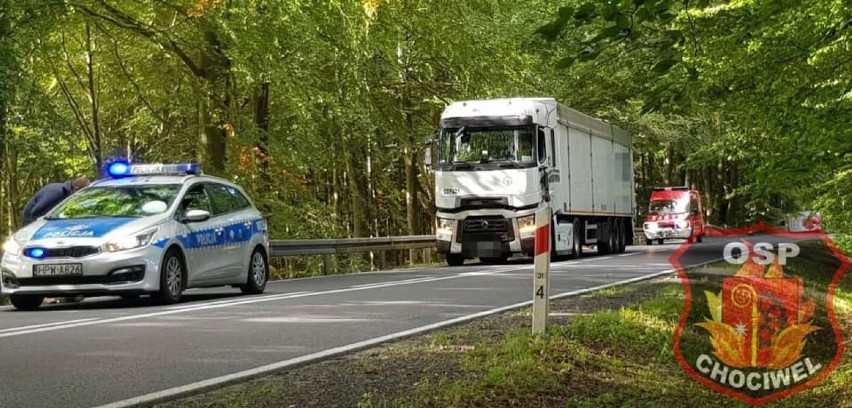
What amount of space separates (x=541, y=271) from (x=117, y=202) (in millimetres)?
6193

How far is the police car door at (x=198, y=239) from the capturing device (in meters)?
11.7

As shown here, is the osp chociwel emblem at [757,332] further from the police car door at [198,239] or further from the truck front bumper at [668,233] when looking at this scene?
the truck front bumper at [668,233]

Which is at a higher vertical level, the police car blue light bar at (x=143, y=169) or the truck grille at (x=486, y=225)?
the police car blue light bar at (x=143, y=169)

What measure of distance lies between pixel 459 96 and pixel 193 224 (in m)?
14.0

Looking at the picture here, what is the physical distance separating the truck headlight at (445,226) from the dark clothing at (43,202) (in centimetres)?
1025

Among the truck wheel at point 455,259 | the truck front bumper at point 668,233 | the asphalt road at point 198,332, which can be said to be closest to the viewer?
the asphalt road at point 198,332

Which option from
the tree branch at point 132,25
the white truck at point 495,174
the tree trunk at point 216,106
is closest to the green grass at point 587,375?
the white truck at point 495,174

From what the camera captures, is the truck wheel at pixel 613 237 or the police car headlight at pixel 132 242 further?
the truck wheel at pixel 613 237

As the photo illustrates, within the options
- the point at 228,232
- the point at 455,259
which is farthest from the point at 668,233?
the point at 228,232

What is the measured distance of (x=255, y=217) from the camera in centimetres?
1361

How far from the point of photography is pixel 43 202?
12523mm

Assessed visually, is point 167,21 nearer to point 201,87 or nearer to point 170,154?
point 201,87

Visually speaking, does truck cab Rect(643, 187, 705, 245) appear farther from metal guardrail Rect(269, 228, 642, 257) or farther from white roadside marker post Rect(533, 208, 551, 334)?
white roadside marker post Rect(533, 208, 551, 334)

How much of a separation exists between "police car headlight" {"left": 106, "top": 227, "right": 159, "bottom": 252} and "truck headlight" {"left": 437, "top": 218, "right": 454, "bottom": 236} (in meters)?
11.1
